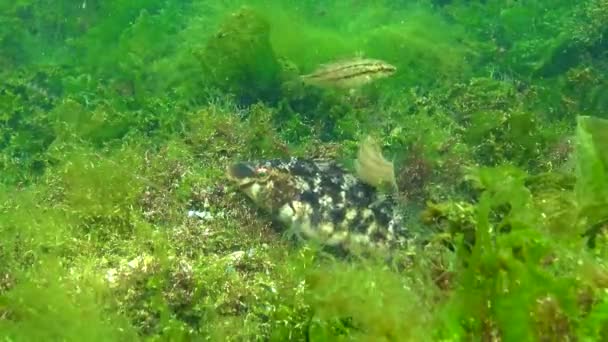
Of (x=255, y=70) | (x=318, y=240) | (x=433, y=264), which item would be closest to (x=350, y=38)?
(x=255, y=70)

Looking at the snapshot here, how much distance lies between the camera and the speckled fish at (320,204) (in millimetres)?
5324

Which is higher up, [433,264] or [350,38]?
[433,264]

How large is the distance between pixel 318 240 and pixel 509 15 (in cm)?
889

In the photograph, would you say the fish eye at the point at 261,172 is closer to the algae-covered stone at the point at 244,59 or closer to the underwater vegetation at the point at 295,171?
the underwater vegetation at the point at 295,171

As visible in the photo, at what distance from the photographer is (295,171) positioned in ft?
18.1

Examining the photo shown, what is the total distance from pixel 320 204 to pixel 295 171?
1.31 feet

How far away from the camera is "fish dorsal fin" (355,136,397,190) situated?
5.62 meters

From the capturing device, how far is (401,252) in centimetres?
498

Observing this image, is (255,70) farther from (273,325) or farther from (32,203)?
(273,325)

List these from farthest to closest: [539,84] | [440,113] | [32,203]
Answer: [539,84] → [440,113] → [32,203]

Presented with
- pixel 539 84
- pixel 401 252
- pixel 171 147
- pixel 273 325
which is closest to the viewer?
pixel 273 325


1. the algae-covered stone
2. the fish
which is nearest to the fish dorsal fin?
the fish

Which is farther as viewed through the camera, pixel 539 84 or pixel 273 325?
pixel 539 84

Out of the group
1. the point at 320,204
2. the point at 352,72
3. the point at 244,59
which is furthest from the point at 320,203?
the point at 244,59
